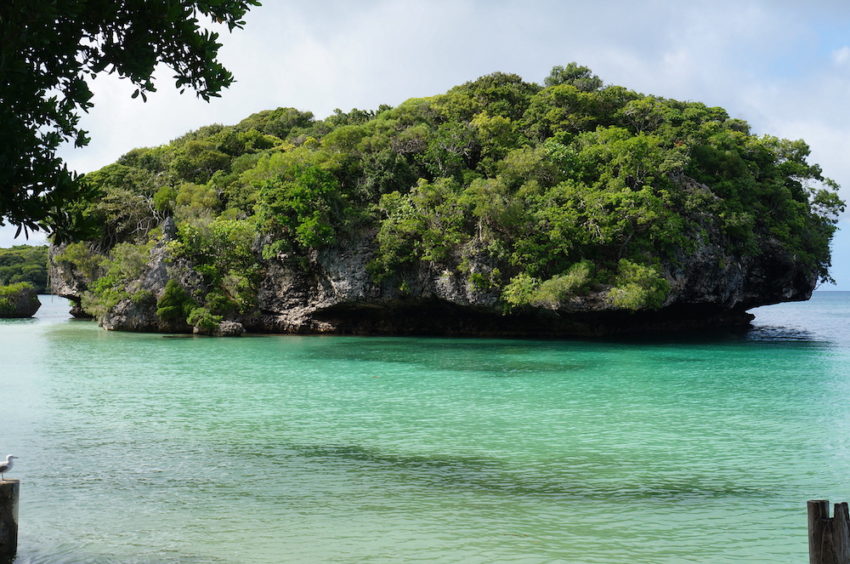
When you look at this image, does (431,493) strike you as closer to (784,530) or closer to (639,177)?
(784,530)

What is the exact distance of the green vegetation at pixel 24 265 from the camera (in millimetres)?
68688

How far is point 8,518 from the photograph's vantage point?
572cm

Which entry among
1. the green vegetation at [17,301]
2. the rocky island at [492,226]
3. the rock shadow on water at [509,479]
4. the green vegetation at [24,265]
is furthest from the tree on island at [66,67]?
the green vegetation at [24,265]

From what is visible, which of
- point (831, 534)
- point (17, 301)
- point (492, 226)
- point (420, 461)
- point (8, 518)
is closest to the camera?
point (831, 534)

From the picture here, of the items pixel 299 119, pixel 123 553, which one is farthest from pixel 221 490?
pixel 299 119

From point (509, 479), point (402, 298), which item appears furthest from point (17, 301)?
point (509, 479)

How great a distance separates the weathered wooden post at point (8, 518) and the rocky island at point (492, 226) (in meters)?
22.6

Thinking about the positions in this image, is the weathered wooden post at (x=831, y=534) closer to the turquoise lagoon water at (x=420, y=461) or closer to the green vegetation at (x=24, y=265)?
the turquoise lagoon water at (x=420, y=461)

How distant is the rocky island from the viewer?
28391mm

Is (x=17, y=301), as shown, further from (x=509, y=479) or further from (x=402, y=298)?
(x=509, y=479)

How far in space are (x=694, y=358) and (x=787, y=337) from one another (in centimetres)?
1378

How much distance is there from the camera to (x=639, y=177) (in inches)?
1155

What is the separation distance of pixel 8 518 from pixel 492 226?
2455 cm

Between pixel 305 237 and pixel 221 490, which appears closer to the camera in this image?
pixel 221 490
